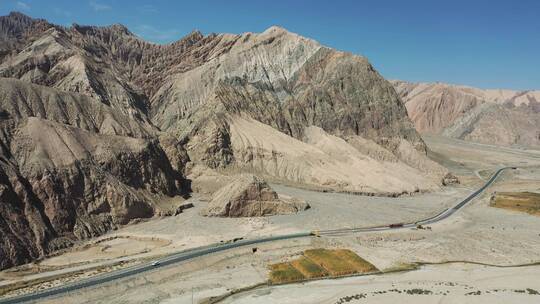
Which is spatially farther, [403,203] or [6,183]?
[403,203]

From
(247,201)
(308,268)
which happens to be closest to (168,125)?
(247,201)

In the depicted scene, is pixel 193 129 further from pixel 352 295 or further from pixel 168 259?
pixel 352 295

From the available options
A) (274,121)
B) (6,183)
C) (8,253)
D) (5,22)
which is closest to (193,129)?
(274,121)

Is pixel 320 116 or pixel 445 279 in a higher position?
pixel 320 116

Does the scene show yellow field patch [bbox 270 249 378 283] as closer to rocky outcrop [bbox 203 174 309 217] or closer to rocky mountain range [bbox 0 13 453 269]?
rocky outcrop [bbox 203 174 309 217]

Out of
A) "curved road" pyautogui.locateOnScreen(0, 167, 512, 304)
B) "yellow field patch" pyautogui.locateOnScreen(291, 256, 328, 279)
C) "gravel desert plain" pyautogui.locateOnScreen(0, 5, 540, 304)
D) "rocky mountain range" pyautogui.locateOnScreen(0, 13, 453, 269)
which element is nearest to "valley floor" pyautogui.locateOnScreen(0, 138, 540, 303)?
"gravel desert plain" pyautogui.locateOnScreen(0, 5, 540, 304)

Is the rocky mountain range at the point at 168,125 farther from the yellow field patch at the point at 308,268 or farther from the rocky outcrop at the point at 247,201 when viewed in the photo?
the yellow field patch at the point at 308,268

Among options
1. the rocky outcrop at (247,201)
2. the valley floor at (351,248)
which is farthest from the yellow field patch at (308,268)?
the rocky outcrop at (247,201)
